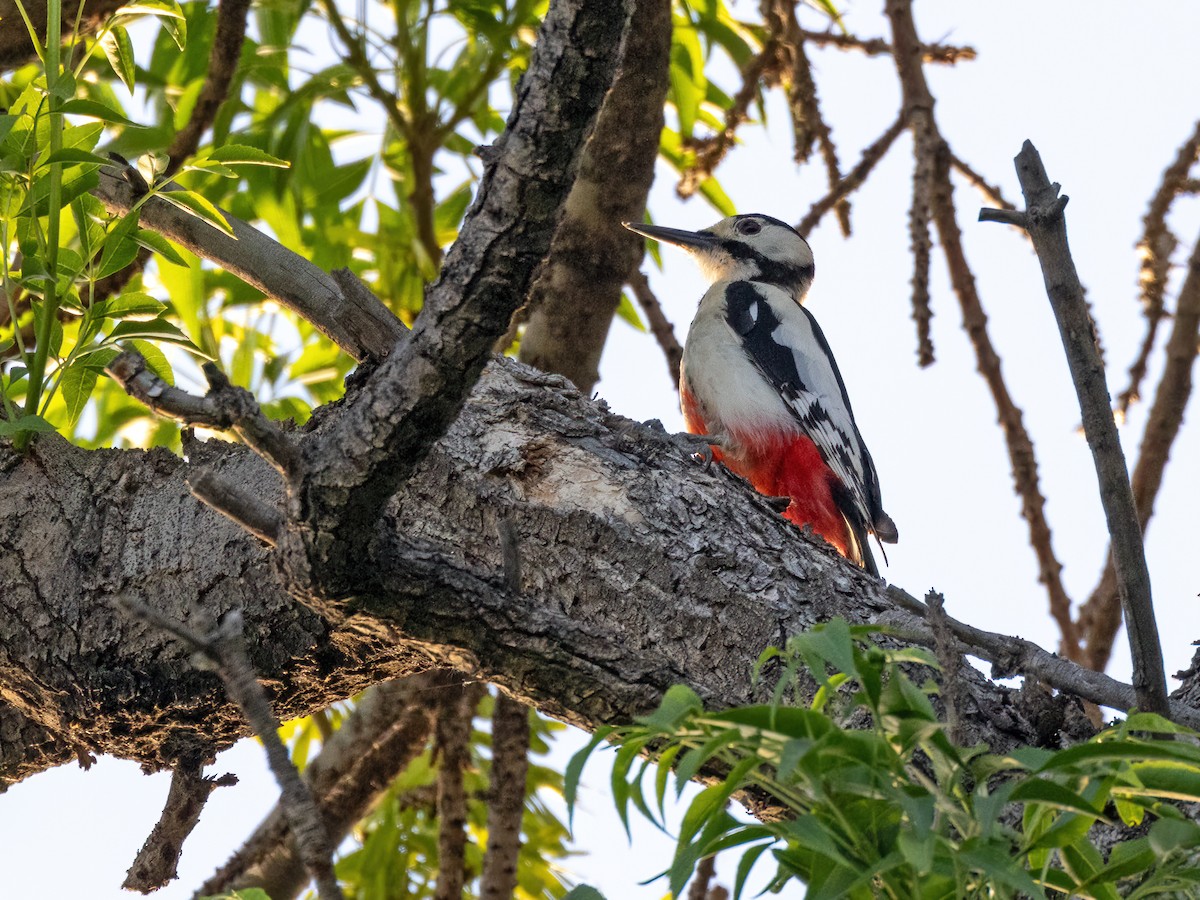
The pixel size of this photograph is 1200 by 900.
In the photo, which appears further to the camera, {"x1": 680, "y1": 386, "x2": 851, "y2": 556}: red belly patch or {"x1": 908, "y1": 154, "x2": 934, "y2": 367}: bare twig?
{"x1": 680, "y1": 386, "x2": 851, "y2": 556}: red belly patch

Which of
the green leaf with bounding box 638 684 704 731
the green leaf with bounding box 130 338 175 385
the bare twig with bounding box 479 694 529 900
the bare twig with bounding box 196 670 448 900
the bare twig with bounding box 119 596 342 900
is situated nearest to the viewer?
the bare twig with bounding box 119 596 342 900

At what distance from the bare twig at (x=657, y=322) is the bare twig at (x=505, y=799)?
1.12 meters

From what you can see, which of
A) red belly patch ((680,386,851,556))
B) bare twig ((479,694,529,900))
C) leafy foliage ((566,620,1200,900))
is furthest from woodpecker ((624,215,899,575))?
leafy foliage ((566,620,1200,900))

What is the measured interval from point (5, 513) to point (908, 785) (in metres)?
1.89

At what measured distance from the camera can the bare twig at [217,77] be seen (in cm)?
351

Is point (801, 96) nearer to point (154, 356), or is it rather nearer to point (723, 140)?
point (723, 140)

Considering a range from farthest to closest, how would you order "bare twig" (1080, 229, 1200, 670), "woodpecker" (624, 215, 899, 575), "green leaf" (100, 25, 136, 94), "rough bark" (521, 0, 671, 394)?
"woodpecker" (624, 215, 899, 575) → "bare twig" (1080, 229, 1200, 670) → "rough bark" (521, 0, 671, 394) → "green leaf" (100, 25, 136, 94)

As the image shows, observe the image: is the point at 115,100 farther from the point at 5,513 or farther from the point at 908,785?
the point at 908,785

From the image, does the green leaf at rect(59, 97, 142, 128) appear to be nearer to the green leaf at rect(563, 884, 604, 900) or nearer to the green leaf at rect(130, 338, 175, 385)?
the green leaf at rect(130, 338, 175, 385)

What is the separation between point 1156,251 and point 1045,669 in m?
2.09

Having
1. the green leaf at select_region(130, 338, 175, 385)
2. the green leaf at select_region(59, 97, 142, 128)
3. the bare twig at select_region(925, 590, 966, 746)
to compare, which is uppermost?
the green leaf at select_region(59, 97, 142, 128)

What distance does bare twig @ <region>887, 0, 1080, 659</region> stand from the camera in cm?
388

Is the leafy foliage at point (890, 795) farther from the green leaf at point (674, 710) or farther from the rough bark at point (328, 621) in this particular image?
the rough bark at point (328, 621)

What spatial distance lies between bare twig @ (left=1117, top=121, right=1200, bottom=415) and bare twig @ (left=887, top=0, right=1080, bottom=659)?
32 centimetres
